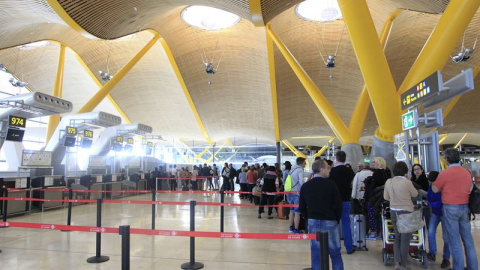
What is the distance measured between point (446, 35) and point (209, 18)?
17.2 metres

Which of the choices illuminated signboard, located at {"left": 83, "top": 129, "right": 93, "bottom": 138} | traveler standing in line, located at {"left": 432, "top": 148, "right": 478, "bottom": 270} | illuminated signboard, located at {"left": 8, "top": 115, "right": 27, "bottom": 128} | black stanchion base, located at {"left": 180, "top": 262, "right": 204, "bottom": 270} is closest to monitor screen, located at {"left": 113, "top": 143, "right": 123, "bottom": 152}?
illuminated signboard, located at {"left": 83, "top": 129, "right": 93, "bottom": 138}

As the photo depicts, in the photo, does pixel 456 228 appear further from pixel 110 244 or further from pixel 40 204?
pixel 40 204

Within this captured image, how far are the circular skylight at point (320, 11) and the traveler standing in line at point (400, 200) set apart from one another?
18180 millimetres

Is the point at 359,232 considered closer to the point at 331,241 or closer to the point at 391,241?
→ the point at 391,241

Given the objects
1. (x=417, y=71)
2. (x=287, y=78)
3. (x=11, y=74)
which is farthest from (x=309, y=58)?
(x=11, y=74)

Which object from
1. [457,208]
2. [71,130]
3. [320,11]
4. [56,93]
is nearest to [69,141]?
[71,130]

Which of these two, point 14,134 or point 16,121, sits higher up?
point 16,121

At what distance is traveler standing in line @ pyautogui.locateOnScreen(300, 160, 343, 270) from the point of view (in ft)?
13.1

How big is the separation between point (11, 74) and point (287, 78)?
20994 millimetres

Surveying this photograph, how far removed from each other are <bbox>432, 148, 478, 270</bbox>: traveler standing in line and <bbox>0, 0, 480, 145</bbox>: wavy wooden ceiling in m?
9.75

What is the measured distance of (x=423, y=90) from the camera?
609 centimetres

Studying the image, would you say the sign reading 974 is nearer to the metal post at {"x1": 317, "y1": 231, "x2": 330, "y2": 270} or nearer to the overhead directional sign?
the overhead directional sign

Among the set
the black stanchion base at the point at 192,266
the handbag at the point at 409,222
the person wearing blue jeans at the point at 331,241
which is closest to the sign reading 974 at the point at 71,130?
the black stanchion base at the point at 192,266

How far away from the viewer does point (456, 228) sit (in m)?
4.52
